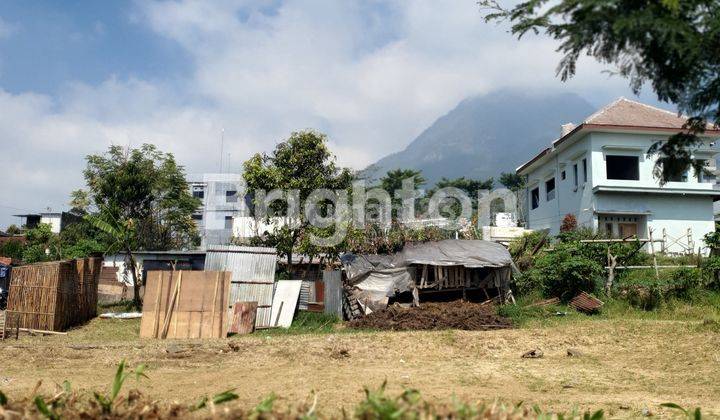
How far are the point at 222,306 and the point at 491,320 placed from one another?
7.22 meters

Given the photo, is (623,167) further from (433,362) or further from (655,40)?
(655,40)

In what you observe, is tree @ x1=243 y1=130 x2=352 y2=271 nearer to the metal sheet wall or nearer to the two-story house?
the metal sheet wall

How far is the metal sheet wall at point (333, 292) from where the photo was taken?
17.0 metres

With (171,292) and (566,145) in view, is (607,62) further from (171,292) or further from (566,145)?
(566,145)

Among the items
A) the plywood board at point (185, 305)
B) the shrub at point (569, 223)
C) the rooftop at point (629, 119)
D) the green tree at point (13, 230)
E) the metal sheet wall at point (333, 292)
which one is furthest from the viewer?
the green tree at point (13, 230)

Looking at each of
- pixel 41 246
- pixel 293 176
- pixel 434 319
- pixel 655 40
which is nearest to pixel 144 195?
pixel 41 246

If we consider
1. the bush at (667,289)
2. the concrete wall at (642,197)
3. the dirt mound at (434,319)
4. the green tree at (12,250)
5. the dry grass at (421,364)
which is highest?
the concrete wall at (642,197)

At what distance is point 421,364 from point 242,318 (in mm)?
5926

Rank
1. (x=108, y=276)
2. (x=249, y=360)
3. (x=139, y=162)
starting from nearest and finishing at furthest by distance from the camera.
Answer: (x=249, y=360) → (x=108, y=276) → (x=139, y=162)

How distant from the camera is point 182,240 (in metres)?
32.7

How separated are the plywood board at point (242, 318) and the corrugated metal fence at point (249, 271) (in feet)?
2.62

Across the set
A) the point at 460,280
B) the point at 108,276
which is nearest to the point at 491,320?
the point at 460,280

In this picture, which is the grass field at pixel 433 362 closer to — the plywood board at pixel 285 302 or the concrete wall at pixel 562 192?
the plywood board at pixel 285 302


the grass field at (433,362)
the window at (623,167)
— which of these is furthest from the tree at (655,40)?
the window at (623,167)
